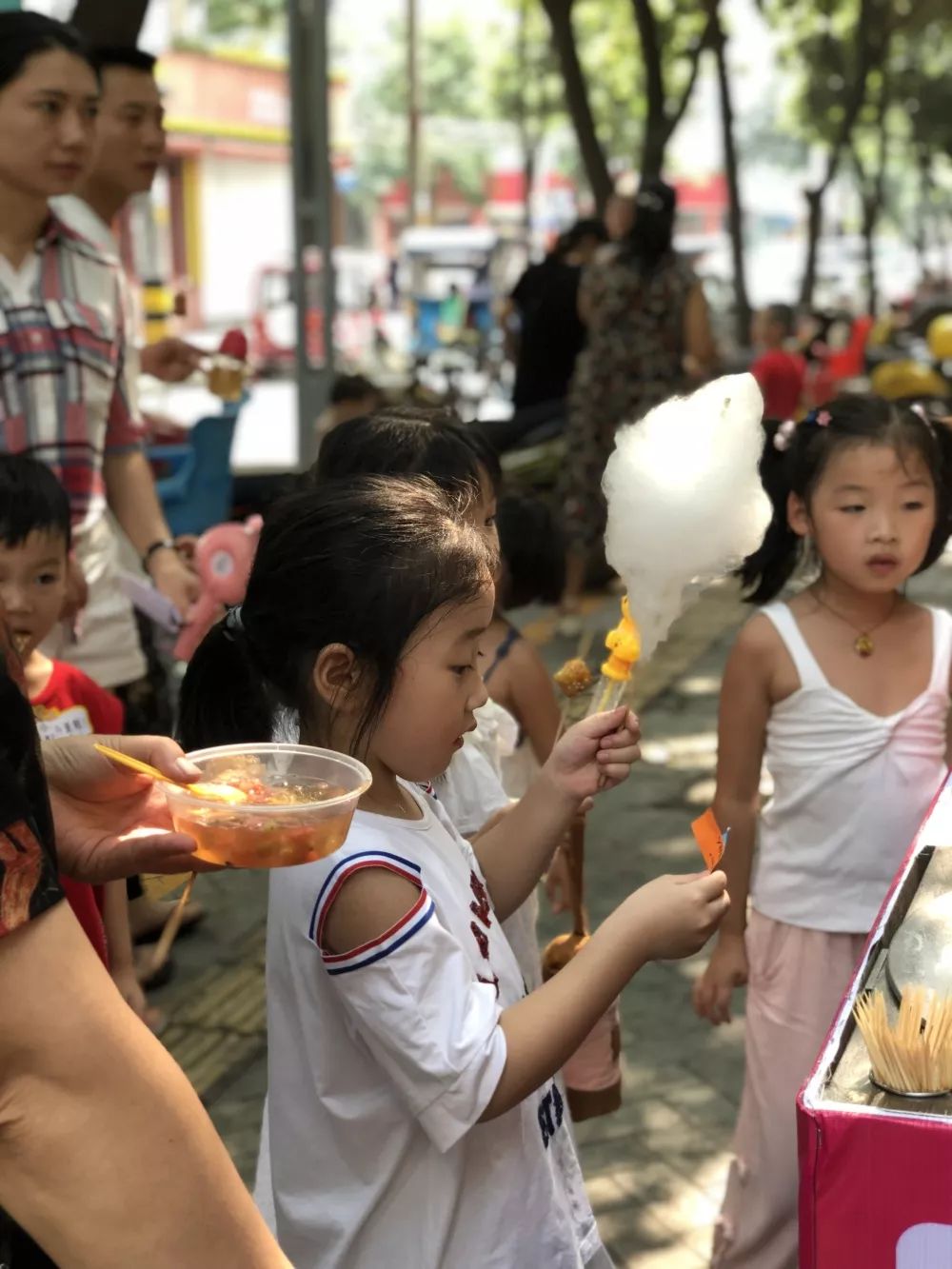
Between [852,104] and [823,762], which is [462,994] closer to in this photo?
[823,762]

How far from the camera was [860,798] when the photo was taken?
8.97 ft

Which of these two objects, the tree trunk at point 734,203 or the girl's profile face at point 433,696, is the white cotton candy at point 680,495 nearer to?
the girl's profile face at point 433,696

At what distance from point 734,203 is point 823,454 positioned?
18.9 meters

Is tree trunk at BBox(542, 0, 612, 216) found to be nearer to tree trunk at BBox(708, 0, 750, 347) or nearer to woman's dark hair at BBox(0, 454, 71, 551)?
tree trunk at BBox(708, 0, 750, 347)

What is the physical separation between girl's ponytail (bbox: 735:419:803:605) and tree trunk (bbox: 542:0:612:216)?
10.2m

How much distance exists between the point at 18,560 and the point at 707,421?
1.42m

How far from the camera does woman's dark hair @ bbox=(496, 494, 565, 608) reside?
10.9 ft

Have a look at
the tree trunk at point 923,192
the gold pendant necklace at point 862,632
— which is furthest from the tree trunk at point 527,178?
the gold pendant necklace at point 862,632

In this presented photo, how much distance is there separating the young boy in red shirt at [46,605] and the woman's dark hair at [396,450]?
0.60 m

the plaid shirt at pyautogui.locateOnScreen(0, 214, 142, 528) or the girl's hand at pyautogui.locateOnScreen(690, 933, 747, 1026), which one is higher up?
the plaid shirt at pyautogui.locateOnScreen(0, 214, 142, 528)

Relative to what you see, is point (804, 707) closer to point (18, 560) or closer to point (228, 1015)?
point (18, 560)

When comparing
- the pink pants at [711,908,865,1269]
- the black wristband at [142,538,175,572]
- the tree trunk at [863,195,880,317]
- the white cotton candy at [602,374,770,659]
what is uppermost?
the tree trunk at [863,195,880,317]

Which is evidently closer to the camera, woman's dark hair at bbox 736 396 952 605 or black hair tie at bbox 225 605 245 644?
black hair tie at bbox 225 605 245 644

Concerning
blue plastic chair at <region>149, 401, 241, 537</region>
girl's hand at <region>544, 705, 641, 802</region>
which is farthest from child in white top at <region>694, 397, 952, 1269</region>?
blue plastic chair at <region>149, 401, 241, 537</region>
